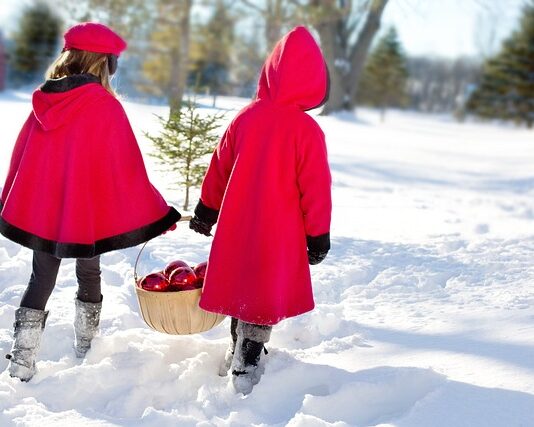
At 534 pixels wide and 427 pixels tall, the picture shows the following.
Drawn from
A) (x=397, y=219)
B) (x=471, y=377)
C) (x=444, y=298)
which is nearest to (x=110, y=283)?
(x=444, y=298)

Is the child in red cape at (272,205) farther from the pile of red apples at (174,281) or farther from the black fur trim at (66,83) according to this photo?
the black fur trim at (66,83)

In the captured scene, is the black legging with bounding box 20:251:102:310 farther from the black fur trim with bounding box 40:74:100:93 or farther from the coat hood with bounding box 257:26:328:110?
the coat hood with bounding box 257:26:328:110

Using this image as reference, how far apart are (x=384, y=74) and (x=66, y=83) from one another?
155 feet

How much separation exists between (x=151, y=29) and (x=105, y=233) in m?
32.3

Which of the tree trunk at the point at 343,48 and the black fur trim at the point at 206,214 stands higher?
the tree trunk at the point at 343,48

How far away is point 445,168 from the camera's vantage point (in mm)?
14812

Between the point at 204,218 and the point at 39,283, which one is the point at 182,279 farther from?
the point at 39,283

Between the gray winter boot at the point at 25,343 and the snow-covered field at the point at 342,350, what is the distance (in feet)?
0.20

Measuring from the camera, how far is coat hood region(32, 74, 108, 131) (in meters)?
2.94

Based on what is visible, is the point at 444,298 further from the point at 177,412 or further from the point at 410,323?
the point at 177,412

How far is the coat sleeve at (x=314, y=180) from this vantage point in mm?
2939

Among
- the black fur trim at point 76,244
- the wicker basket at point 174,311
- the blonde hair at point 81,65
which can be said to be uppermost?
the blonde hair at point 81,65

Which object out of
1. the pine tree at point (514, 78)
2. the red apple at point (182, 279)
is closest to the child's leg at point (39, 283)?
the red apple at point (182, 279)

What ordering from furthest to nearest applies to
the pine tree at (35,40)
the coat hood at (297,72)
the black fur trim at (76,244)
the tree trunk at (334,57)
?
the pine tree at (35,40) < the tree trunk at (334,57) < the black fur trim at (76,244) < the coat hood at (297,72)
